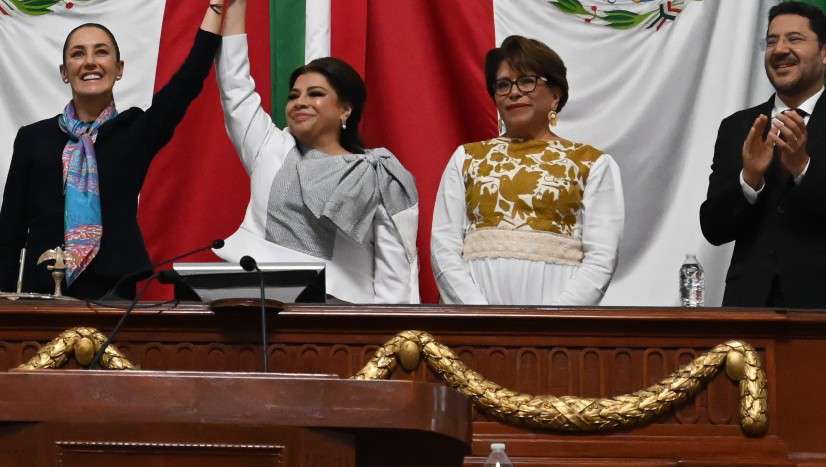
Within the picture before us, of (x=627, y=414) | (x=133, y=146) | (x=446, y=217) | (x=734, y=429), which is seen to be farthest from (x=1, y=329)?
(x=734, y=429)

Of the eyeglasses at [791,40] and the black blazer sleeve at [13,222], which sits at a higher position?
the eyeglasses at [791,40]

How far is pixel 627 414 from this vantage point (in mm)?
3385

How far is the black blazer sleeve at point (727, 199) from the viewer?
3811 millimetres

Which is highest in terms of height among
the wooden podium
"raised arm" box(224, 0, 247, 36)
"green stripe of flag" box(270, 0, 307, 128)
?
"green stripe of flag" box(270, 0, 307, 128)

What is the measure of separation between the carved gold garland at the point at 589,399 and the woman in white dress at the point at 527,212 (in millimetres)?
439

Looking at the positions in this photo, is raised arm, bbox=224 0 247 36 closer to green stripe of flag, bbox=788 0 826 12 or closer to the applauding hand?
the applauding hand

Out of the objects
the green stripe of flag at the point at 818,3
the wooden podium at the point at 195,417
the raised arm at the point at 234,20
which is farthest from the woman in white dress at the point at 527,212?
the wooden podium at the point at 195,417

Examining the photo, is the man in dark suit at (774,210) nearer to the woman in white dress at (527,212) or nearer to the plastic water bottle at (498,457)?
the woman in white dress at (527,212)

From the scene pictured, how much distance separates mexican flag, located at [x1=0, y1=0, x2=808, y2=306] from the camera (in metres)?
5.11

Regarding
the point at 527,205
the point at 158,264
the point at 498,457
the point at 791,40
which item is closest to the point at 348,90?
the point at 527,205

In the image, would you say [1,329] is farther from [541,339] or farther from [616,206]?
[616,206]

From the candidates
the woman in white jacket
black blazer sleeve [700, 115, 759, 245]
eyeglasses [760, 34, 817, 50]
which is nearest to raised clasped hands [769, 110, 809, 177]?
black blazer sleeve [700, 115, 759, 245]

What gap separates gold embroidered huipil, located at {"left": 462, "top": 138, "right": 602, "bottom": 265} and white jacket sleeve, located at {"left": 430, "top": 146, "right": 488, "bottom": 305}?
0.02m

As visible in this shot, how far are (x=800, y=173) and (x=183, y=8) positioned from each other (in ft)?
7.60
